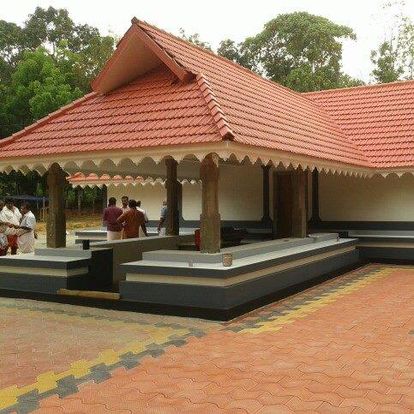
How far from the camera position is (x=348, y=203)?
14305 mm

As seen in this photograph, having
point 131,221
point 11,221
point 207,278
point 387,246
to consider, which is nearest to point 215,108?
point 207,278

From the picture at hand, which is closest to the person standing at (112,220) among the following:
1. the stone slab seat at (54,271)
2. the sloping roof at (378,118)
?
the stone slab seat at (54,271)

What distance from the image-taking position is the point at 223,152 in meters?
7.31

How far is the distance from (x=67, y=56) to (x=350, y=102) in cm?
2839

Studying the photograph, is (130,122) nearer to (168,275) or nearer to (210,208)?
(210,208)

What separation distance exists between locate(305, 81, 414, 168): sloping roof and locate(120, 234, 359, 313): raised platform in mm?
5764

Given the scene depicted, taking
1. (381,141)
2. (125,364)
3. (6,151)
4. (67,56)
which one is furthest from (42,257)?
(67,56)

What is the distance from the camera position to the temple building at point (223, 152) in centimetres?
795

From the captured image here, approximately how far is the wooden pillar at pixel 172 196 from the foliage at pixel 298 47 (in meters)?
27.1

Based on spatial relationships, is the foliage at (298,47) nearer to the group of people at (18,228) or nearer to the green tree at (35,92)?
the green tree at (35,92)

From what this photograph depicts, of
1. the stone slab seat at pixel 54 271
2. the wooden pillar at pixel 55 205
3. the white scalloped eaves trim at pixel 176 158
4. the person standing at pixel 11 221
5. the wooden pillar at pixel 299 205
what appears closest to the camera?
the white scalloped eaves trim at pixel 176 158

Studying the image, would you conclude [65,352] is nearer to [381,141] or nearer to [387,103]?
[381,141]

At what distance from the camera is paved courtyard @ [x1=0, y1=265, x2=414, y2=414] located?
456 cm

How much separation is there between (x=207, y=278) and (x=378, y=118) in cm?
1005
